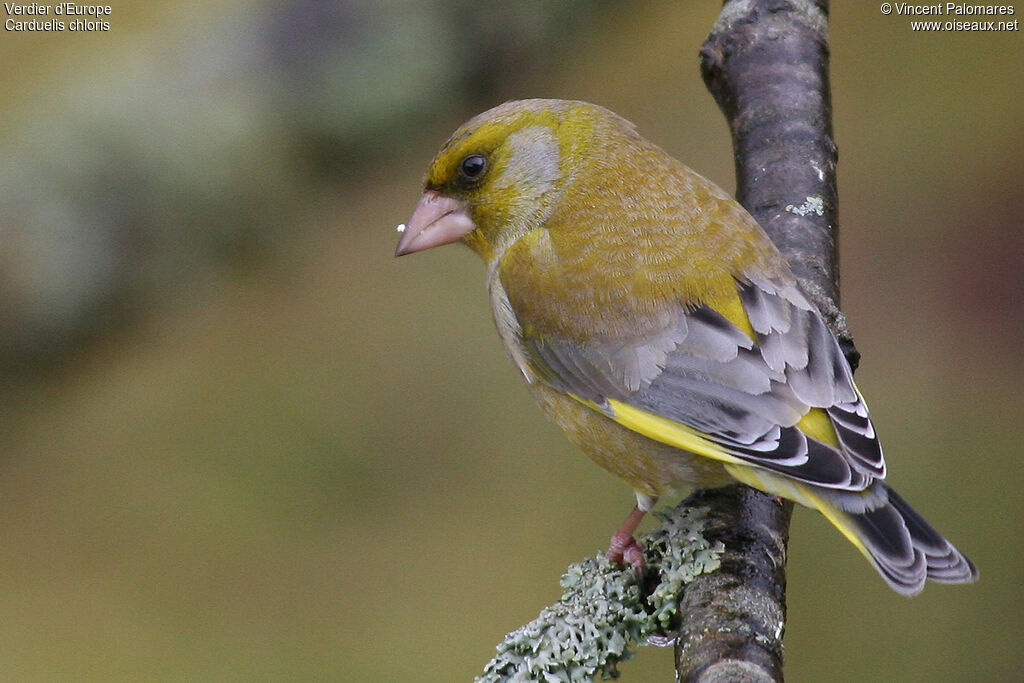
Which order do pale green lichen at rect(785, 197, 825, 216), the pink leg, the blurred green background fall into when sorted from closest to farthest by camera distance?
the pink leg → pale green lichen at rect(785, 197, 825, 216) → the blurred green background

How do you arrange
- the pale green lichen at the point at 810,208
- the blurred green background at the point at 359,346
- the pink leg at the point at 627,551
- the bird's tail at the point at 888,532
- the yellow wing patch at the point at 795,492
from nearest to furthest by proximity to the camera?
the bird's tail at the point at 888,532
the yellow wing patch at the point at 795,492
the pink leg at the point at 627,551
the pale green lichen at the point at 810,208
the blurred green background at the point at 359,346

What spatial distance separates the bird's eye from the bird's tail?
37.9 inches

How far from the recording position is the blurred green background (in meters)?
2.85

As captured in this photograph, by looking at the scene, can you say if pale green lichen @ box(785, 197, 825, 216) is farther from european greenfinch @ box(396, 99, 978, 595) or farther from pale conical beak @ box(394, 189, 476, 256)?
pale conical beak @ box(394, 189, 476, 256)

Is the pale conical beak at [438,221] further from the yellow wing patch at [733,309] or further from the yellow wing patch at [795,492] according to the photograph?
the yellow wing patch at [795,492]

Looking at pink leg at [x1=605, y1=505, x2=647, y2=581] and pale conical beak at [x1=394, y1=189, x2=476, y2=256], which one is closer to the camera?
pink leg at [x1=605, y1=505, x2=647, y2=581]

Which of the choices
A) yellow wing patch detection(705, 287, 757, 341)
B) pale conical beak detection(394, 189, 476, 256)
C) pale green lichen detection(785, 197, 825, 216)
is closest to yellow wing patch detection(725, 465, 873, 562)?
yellow wing patch detection(705, 287, 757, 341)

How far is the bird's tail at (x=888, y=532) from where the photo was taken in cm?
167

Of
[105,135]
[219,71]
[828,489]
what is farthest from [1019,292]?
[105,135]

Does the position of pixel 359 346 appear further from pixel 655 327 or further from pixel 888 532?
pixel 888 532

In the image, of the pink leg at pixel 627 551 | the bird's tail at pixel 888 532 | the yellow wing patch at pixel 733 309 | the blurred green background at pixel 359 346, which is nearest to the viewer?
the bird's tail at pixel 888 532

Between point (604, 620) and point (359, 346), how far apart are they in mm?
2095

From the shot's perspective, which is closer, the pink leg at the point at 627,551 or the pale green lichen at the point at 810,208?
the pink leg at the point at 627,551

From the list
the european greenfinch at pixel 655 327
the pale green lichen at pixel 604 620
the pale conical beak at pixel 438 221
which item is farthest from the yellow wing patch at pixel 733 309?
the pale conical beak at pixel 438 221
